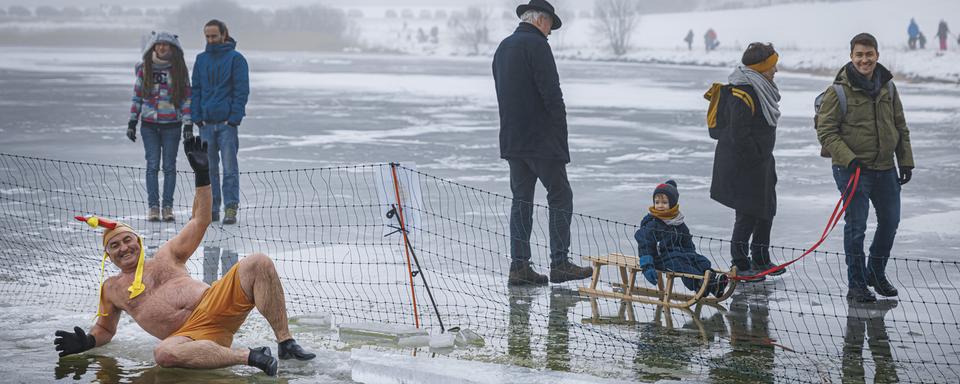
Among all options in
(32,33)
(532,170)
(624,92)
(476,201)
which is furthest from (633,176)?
(32,33)

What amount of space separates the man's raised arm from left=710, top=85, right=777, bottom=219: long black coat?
368cm

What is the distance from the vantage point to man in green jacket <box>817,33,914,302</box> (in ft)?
23.5

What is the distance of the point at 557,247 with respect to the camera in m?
7.92

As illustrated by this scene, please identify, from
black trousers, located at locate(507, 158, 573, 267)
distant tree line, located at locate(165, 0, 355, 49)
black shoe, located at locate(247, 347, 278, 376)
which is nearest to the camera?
black shoe, located at locate(247, 347, 278, 376)

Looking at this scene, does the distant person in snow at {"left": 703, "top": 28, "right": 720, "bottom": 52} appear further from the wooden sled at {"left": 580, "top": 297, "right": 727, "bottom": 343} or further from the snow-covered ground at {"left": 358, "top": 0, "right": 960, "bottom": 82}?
the wooden sled at {"left": 580, "top": 297, "right": 727, "bottom": 343}

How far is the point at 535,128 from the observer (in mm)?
7855

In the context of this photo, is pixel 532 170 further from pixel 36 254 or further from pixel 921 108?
pixel 921 108

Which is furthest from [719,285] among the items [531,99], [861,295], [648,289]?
[531,99]

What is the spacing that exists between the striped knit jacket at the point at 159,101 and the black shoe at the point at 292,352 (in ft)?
16.7

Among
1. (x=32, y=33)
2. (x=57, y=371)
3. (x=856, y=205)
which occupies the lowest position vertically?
(x=57, y=371)

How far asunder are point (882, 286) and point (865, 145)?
952mm

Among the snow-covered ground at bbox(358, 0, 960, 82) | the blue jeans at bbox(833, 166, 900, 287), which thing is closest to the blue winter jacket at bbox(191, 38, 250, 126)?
the blue jeans at bbox(833, 166, 900, 287)

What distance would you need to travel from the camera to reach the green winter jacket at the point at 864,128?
719 centimetres

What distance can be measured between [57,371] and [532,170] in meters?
3.65
